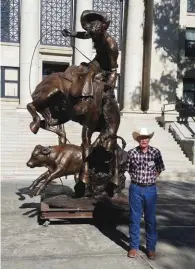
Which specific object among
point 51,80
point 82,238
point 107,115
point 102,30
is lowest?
point 82,238

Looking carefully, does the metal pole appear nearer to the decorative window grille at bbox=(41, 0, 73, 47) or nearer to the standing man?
the decorative window grille at bbox=(41, 0, 73, 47)

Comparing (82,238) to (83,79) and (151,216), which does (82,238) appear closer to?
(151,216)

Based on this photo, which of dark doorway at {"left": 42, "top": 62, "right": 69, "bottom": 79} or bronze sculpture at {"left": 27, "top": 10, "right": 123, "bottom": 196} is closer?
bronze sculpture at {"left": 27, "top": 10, "right": 123, "bottom": 196}

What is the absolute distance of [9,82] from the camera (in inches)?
1049

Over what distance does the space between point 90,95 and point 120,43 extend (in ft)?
68.5

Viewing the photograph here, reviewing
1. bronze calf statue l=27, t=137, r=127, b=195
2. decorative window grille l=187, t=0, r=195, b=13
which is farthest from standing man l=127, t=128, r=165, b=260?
decorative window grille l=187, t=0, r=195, b=13

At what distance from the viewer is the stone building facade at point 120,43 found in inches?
993

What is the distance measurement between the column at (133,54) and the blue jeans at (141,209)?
20625 mm

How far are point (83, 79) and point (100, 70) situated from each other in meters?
0.60

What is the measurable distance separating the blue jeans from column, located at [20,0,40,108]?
66.1 feet

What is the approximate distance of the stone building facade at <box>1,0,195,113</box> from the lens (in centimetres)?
2523

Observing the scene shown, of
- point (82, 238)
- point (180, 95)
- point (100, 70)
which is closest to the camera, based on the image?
point (82, 238)

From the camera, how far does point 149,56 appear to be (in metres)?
26.7

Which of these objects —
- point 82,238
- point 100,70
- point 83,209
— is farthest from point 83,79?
point 82,238
